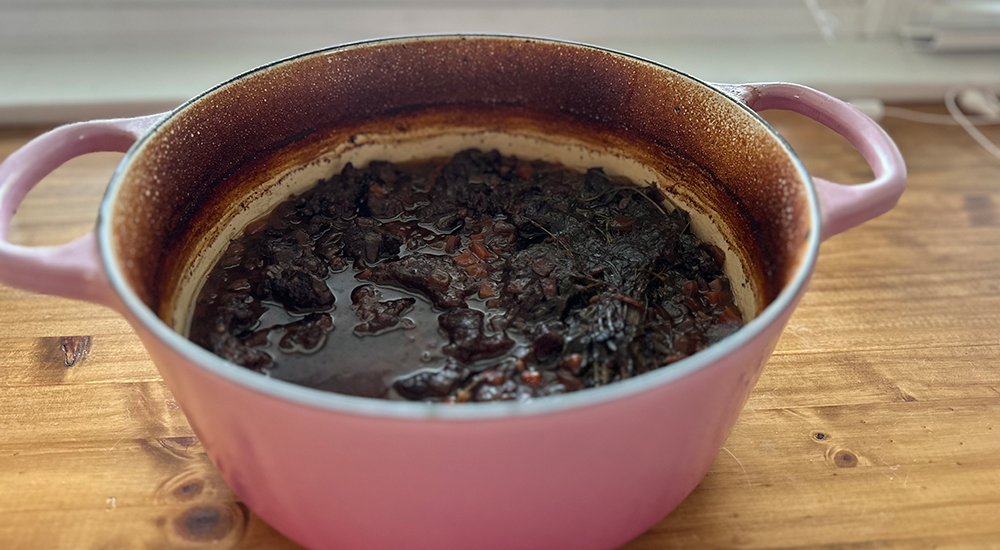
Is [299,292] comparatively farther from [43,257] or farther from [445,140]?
[445,140]

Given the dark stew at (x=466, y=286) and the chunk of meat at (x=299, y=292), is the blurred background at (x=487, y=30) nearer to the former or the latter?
the dark stew at (x=466, y=286)

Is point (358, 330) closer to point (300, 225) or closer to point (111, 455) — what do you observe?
point (300, 225)

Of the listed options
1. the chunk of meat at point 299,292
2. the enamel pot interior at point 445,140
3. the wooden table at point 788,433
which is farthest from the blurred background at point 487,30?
the chunk of meat at point 299,292

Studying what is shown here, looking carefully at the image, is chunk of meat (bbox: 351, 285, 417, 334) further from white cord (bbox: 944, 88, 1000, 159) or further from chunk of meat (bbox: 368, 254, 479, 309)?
white cord (bbox: 944, 88, 1000, 159)

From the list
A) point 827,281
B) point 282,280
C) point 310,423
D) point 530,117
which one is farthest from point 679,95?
point 310,423

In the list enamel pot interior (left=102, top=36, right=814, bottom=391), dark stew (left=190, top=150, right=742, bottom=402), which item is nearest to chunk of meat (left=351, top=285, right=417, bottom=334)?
dark stew (left=190, top=150, right=742, bottom=402)

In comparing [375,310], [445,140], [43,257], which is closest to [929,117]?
[445,140]
